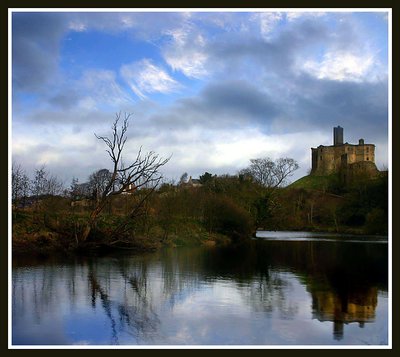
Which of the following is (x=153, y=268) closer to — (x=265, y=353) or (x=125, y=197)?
(x=265, y=353)

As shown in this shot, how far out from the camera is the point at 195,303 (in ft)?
41.1

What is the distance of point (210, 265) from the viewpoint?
67.4 ft

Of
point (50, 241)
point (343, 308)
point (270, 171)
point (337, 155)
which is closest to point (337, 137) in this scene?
point (337, 155)

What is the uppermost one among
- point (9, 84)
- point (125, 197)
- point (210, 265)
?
point (9, 84)

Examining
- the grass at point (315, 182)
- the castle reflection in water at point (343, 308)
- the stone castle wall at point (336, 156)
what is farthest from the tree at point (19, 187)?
the stone castle wall at point (336, 156)

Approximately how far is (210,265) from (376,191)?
21.4 meters

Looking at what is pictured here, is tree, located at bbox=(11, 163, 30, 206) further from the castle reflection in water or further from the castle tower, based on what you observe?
the castle tower

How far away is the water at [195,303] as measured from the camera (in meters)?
9.59

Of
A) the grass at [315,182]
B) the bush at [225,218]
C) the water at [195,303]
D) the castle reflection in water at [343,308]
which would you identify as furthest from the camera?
the grass at [315,182]

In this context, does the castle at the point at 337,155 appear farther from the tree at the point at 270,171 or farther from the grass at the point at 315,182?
the tree at the point at 270,171

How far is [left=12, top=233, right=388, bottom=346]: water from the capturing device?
9.59 m

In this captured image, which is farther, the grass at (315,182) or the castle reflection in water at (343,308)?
the grass at (315,182)

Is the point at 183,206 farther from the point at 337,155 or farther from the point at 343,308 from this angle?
the point at 337,155
